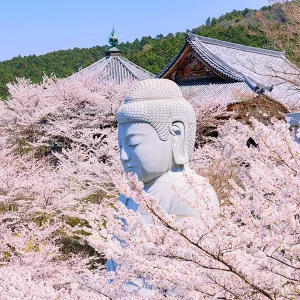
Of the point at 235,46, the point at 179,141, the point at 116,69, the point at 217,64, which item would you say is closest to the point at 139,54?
the point at 116,69

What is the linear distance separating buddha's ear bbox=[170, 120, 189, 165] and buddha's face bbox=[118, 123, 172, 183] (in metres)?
0.05

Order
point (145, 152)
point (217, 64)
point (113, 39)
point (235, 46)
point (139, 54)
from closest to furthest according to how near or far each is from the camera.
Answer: point (145, 152) < point (217, 64) < point (235, 46) < point (113, 39) < point (139, 54)

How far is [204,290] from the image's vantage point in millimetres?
1697

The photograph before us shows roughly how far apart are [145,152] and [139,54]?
28.4 metres

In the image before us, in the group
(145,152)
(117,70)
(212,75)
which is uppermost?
(117,70)

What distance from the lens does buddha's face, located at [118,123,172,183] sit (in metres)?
3.23

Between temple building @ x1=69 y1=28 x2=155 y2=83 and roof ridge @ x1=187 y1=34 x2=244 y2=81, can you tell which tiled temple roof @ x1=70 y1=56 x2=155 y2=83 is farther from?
roof ridge @ x1=187 y1=34 x2=244 y2=81

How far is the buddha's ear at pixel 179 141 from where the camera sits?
130 inches

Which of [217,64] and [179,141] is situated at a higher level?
[217,64]

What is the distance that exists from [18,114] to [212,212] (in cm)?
1332

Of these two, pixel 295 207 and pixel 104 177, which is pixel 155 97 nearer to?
pixel 295 207

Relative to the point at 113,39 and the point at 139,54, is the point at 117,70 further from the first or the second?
the point at 139,54

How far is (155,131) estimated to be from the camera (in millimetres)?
3260

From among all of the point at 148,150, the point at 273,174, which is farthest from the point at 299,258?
the point at 148,150
